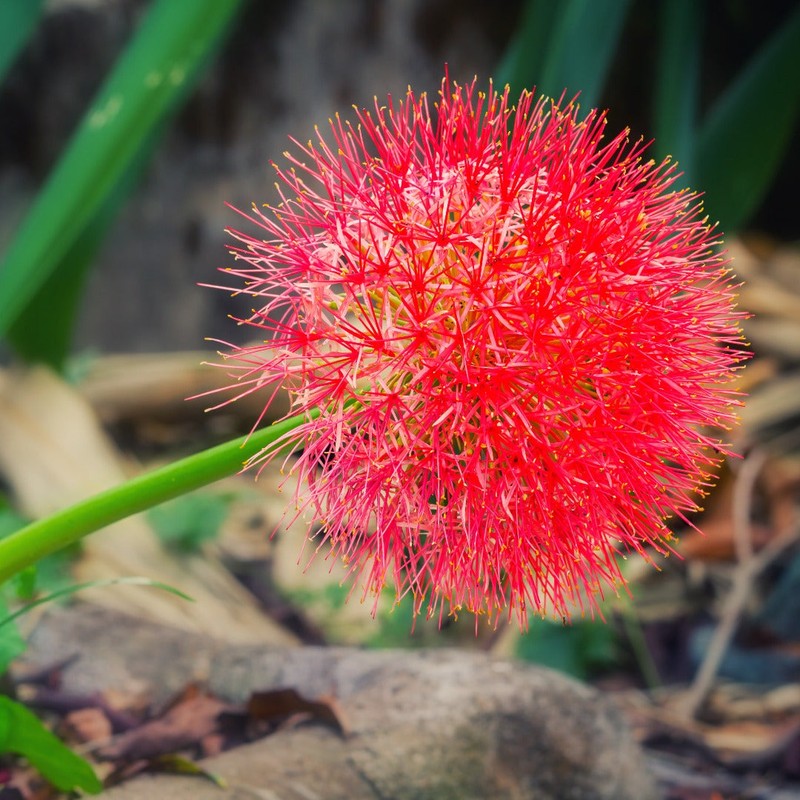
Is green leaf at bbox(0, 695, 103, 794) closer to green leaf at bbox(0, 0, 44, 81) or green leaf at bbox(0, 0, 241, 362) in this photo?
green leaf at bbox(0, 0, 241, 362)

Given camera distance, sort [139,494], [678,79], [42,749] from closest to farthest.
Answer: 1. [139,494]
2. [42,749]
3. [678,79]

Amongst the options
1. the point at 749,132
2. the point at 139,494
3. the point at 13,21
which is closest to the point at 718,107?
the point at 749,132

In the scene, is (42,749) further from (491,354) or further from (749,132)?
(749,132)

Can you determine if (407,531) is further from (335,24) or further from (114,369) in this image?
(335,24)

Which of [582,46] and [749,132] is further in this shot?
[749,132]

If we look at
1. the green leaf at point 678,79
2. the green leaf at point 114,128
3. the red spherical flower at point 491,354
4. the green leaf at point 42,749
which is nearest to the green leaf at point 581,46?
the green leaf at point 678,79

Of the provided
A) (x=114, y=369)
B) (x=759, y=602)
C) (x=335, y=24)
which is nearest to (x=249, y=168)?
(x=335, y=24)

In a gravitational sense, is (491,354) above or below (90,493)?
above
